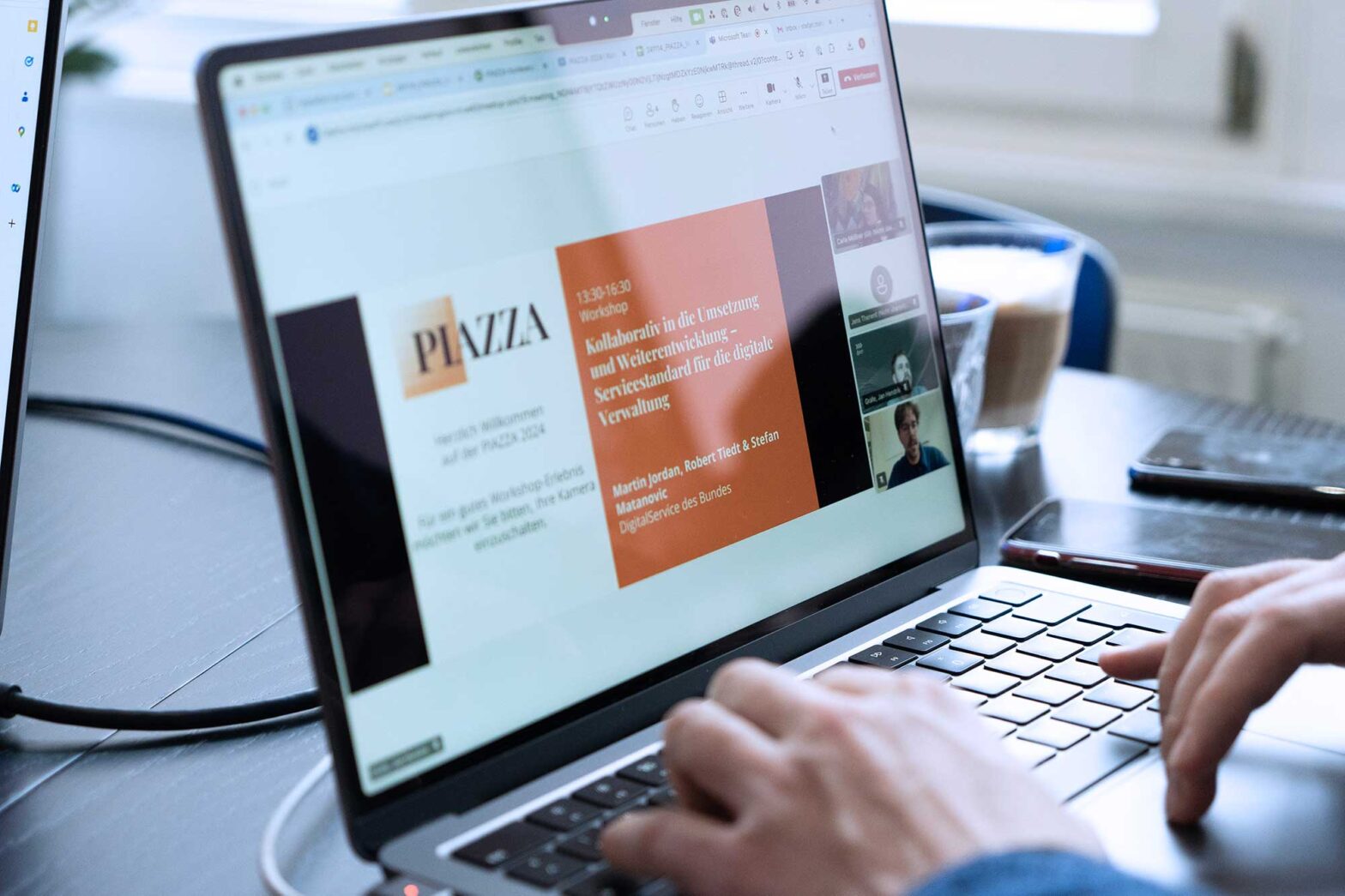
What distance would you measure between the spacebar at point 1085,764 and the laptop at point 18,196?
1.71ft

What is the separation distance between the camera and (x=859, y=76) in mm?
706

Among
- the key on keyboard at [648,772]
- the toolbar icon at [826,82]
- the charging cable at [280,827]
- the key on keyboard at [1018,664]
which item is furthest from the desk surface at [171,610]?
the toolbar icon at [826,82]

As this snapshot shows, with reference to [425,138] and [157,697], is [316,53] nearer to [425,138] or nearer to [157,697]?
[425,138]

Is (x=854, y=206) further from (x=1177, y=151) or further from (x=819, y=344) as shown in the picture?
(x=1177, y=151)

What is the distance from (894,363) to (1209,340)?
4.22 feet

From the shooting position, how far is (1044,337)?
100 cm

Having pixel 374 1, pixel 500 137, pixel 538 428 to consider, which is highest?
pixel 374 1

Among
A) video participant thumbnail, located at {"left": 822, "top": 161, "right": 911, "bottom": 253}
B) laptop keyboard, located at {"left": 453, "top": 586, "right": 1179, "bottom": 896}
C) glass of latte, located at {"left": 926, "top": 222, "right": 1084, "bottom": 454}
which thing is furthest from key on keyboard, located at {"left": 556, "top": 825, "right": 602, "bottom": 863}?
glass of latte, located at {"left": 926, "top": 222, "right": 1084, "bottom": 454}

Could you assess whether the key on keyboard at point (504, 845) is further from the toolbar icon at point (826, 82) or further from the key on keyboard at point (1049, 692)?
the toolbar icon at point (826, 82)

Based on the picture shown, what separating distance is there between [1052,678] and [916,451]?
0.15 meters

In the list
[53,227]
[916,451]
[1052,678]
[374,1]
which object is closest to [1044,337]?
[916,451]

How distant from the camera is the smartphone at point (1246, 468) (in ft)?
2.98

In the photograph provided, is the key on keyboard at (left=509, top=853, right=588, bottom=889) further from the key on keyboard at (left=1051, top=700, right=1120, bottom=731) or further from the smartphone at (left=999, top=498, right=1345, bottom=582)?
the smartphone at (left=999, top=498, right=1345, bottom=582)

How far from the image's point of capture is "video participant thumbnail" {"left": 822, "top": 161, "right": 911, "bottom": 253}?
69 centimetres
